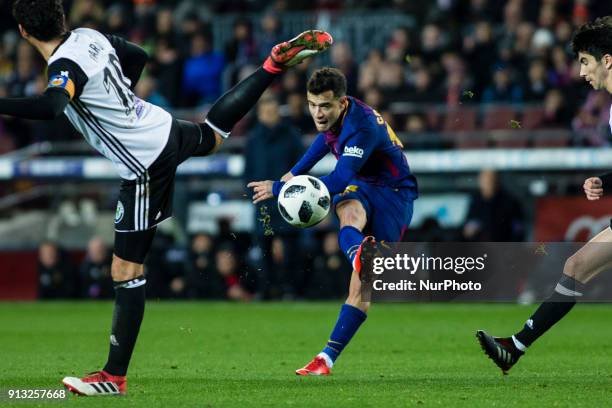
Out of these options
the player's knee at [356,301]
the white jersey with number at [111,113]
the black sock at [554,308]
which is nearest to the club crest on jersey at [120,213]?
the white jersey with number at [111,113]

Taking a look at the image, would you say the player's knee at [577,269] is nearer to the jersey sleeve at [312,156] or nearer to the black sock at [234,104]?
the jersey sleeve at [312,156]

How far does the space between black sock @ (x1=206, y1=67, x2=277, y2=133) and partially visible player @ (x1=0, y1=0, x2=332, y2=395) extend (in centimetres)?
18

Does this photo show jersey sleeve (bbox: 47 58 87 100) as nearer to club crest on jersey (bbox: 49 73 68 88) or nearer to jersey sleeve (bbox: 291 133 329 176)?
club crest on jersey (bbox: 49 73 68 88)

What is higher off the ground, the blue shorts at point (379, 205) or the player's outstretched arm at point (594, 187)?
the player's outstretched arm at point (594, 187)

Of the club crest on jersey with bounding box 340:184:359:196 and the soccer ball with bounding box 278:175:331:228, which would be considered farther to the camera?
the club crest on jersey with bounding box 340:184:359:196

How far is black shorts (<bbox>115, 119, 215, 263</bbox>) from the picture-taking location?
7121mm

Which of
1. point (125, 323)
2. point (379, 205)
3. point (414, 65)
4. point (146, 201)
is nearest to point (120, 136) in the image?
point (146, 201)

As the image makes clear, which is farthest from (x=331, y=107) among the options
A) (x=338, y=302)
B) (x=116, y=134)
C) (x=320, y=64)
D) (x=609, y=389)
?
(x=320, y=64)

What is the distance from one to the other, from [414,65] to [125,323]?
10.6 meters

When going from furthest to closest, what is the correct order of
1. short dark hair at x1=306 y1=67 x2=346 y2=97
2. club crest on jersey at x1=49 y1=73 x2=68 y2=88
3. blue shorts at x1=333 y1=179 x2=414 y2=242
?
1. blue shorts at x1=333 y1=179 x2=414 y2=242
2. short dark hair at x1=306 y1=67 x2=346 y2=97
3. club crest on jersey at x1=49 y1=73 x2=68 y2=88

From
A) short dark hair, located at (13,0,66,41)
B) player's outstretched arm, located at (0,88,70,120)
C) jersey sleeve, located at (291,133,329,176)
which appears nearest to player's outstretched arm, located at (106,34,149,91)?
short dark hair, located at (13,0,66,41)

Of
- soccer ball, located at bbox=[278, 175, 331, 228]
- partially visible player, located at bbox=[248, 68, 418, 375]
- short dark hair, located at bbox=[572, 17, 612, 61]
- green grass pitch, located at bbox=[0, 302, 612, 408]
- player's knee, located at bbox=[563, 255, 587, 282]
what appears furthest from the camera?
partially visible player, located at bbox=[248, 68, 418, 375]

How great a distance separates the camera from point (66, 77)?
670cm

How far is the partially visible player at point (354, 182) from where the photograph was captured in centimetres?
848
